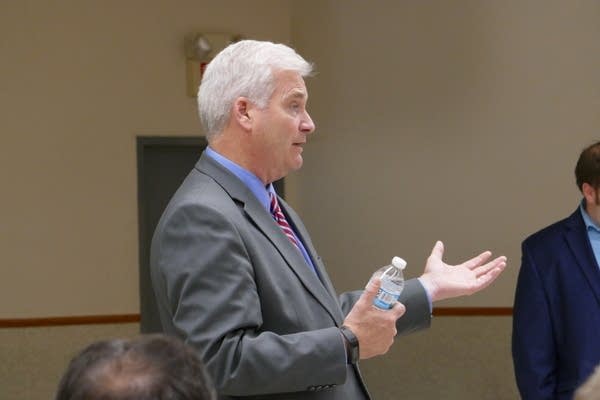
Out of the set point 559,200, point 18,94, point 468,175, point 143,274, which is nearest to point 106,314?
point 143,274

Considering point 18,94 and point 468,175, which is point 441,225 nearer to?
point 468,175

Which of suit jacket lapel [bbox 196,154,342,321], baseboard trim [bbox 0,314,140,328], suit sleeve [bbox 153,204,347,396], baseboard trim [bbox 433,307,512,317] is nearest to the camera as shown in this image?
suit sleeve [bbox 153,204,347,396]

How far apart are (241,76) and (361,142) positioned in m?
4.06

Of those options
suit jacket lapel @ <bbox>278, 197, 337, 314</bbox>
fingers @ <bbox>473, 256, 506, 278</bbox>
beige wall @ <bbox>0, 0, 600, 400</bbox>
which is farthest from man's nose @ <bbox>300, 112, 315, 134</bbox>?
beige wall @ <bbox>0, 0, 600, 400</bbox>

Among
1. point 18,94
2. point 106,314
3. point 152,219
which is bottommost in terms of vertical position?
point 106,314

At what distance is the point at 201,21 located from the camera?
6457 mm

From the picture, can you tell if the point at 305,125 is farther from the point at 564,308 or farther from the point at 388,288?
the point at 564,308

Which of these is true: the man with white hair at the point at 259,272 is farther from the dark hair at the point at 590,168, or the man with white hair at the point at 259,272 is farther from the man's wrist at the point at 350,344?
the dark hair at the point at 590,168

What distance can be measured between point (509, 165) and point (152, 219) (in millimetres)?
2197

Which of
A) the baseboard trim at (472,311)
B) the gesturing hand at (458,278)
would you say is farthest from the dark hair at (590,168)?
the baseboard trim at (472,311)

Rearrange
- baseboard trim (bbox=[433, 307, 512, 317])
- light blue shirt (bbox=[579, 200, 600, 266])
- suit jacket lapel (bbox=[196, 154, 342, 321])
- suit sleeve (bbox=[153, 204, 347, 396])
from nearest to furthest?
suit sleeve (bbox=[153, 204, 347, 396]) → suit jacket lapel (bbox=[196, 154, 342, 321]) → light blue shirt (bbox=[579, 200, 600, 266]) → baseboard trim (bbox=[433, 307, 512, 317])

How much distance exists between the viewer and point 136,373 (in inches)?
48.9

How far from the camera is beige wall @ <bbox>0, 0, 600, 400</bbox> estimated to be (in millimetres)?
6000

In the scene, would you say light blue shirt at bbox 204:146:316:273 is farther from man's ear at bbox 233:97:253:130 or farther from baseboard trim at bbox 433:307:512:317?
baseboard trim at bbox 433:307:512:317
